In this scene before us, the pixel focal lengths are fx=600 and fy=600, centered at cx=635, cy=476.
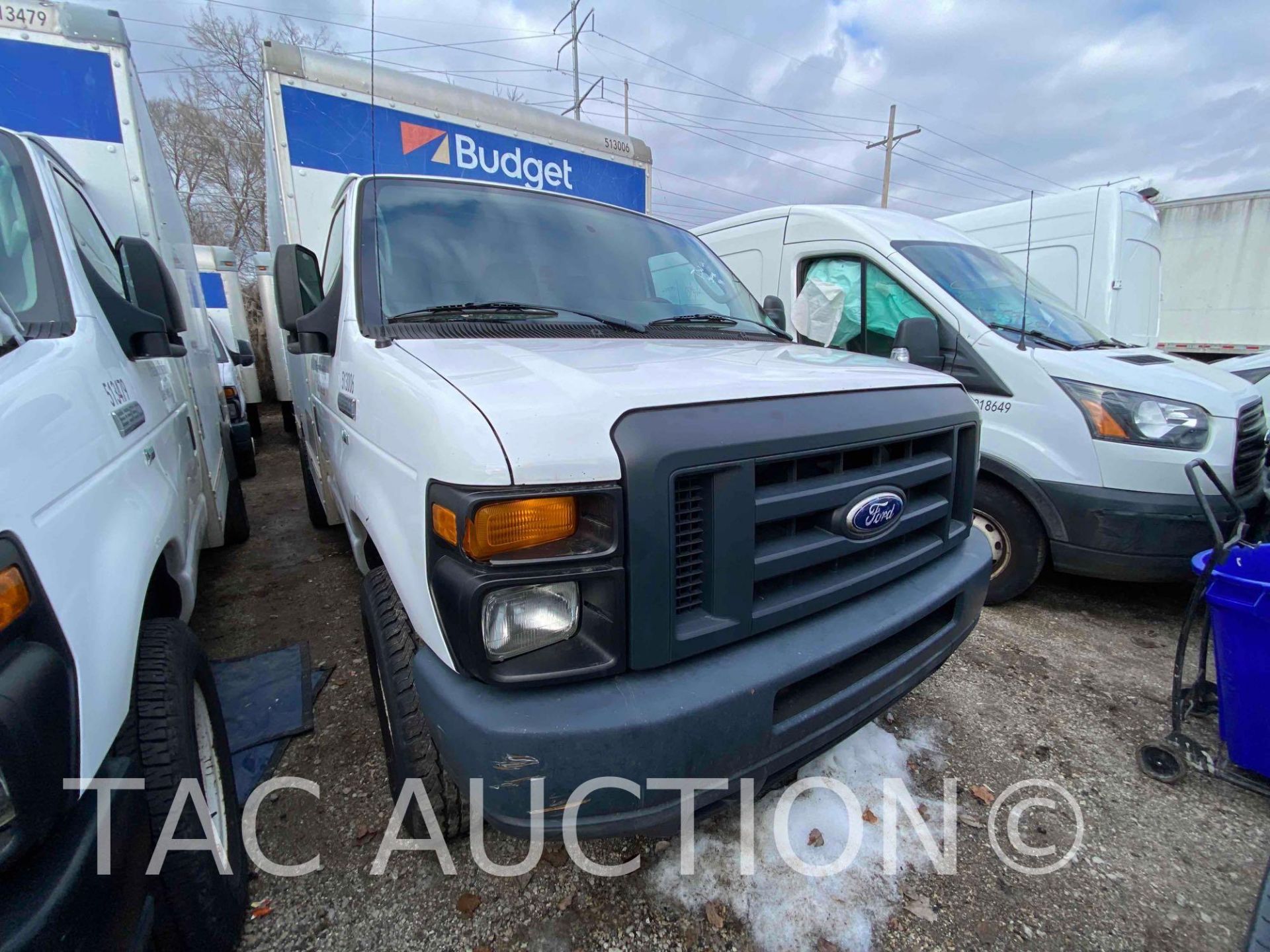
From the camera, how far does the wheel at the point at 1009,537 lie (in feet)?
11.3

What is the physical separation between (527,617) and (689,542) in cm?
41

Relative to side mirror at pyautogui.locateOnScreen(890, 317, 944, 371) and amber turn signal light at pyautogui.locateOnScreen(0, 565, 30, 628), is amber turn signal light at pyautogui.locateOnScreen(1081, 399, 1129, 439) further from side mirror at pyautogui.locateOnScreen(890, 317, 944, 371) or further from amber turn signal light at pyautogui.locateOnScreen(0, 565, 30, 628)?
amber turn signal light at pyautogui.locateOnScreen(0, 565, 30, 628)

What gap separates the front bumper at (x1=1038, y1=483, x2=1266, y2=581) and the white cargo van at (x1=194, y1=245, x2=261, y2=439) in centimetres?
1040

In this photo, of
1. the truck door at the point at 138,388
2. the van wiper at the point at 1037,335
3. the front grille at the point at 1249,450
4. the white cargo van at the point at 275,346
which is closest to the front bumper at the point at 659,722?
the truck door at the point at 138,388

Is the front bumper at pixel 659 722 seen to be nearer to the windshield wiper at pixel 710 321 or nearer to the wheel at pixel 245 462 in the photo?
the windshield wiper at pixel 710 321

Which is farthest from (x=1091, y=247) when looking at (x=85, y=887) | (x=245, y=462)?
(x=245, y=462)

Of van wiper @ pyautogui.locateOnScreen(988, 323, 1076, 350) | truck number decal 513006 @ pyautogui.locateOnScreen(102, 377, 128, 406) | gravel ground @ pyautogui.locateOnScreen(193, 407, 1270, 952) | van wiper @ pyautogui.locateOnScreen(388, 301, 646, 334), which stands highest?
van wiper @ pyautogui.locateOnScreen(388, 301, 646, 334)

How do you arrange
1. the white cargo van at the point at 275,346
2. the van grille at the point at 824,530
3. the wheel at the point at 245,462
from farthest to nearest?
the white cargo van at the point at 275,346 → the wheel at the point at 245,462 → the van grille at the point at 824,530

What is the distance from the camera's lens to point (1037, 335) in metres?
3.59

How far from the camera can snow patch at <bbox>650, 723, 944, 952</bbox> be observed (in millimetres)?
1741

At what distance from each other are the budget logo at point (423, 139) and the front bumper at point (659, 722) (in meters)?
4.41

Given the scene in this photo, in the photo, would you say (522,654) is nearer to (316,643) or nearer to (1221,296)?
(316,643)

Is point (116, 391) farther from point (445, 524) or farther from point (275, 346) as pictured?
point (275, 346)

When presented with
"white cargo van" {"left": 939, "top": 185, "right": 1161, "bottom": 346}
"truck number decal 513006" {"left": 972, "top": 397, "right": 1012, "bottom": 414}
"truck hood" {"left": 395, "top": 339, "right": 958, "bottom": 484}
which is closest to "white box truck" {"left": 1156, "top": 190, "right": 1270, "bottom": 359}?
"white cargo van" {"left": 939, "top": 185, "right": 1161, "bottom": 346}
